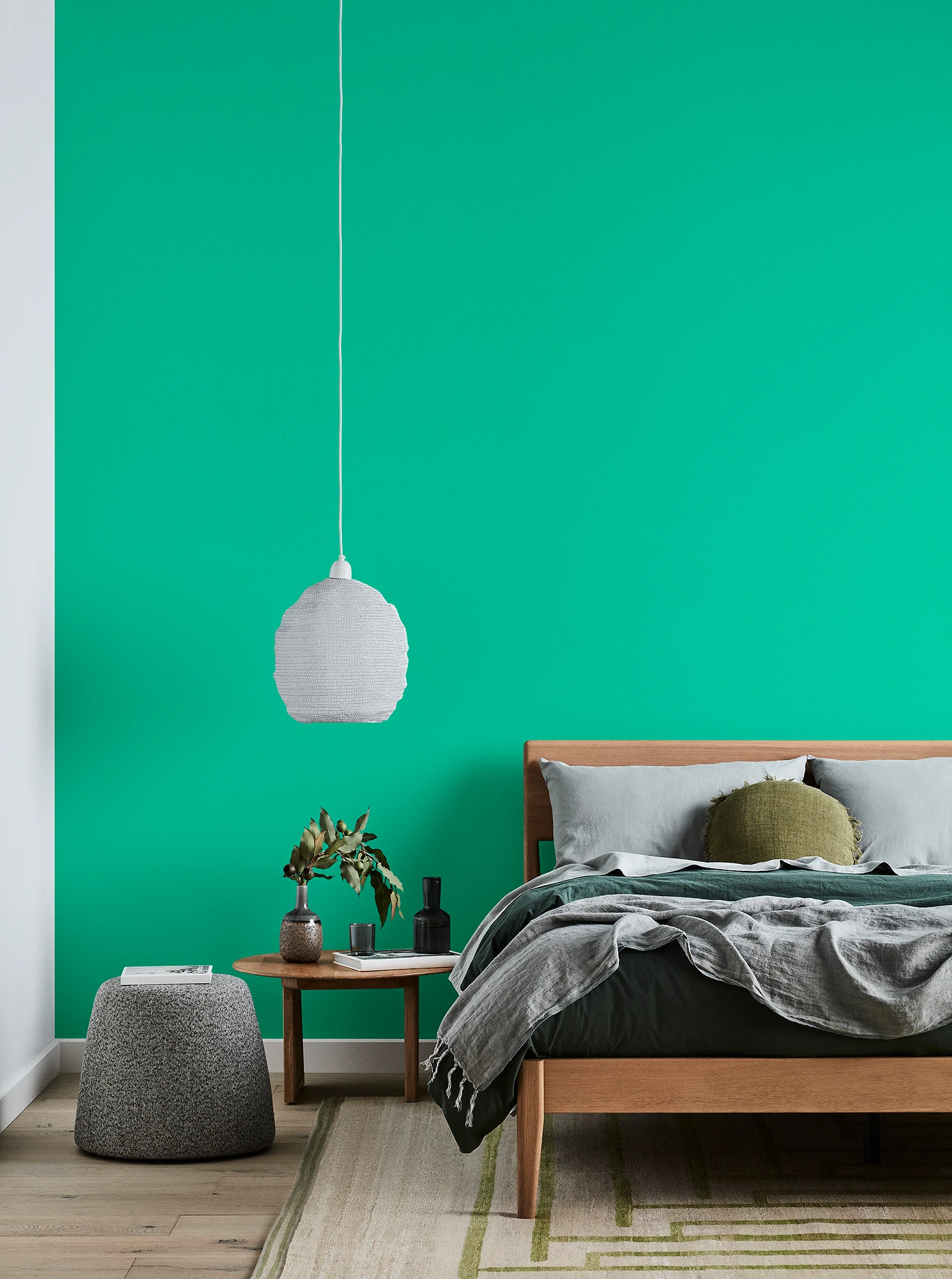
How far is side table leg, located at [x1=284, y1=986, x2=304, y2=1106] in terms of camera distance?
3.59m

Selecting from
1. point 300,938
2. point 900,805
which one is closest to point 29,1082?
point 300,938

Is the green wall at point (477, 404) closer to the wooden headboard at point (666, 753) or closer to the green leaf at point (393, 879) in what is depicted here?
the wooden headboard at point (666, 753)

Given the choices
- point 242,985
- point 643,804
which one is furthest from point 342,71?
point 242,985

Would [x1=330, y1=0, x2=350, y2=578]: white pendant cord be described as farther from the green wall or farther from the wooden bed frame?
the wooden bed frame

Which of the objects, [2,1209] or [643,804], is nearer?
[2,1209]

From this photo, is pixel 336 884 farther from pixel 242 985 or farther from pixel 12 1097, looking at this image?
pixel 12 1097

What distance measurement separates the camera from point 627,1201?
2684 millimetres

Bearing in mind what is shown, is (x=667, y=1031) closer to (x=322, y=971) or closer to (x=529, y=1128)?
(x=529, y=1128)

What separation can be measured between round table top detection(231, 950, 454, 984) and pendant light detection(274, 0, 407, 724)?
69 centimetres

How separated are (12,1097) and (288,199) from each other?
281 centimetres

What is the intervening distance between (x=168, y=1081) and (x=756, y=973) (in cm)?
144

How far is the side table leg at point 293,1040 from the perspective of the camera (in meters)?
3.59

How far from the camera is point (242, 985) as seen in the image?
3.21 m

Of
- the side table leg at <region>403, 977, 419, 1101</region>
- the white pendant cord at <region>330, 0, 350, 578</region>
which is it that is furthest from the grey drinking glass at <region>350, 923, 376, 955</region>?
the white pendant cord at <region>330, 0, 350, 578</region>
